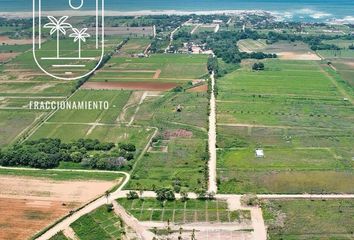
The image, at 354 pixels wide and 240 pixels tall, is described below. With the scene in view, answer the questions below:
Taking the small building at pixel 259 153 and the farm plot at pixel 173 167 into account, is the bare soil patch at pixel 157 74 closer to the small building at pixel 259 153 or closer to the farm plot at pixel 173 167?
the farm plot at pixel 173 167

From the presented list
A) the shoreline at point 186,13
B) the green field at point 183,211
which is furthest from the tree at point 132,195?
the shoreline at point 186,13

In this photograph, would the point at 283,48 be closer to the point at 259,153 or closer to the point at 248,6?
the point at 248,6

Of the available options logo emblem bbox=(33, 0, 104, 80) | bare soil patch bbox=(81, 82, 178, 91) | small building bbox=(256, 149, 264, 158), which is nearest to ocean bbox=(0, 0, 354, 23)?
logo emblem bbox=(33, 0, 104, 80)

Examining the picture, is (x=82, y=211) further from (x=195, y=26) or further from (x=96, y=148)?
(x=195, y=26)

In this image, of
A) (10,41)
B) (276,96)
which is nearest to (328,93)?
(276,96)

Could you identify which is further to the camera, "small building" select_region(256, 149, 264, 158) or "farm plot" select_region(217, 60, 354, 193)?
"small building" select_region(256, 149, 264, 158)

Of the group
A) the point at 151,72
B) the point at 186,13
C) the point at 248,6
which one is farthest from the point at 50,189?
the point at 248,6

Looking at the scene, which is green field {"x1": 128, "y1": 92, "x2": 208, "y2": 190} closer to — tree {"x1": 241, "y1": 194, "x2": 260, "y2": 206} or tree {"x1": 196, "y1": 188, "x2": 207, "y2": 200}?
tree {"x1": 196, "y1": 188, "x2": 207, "y2": 200}
